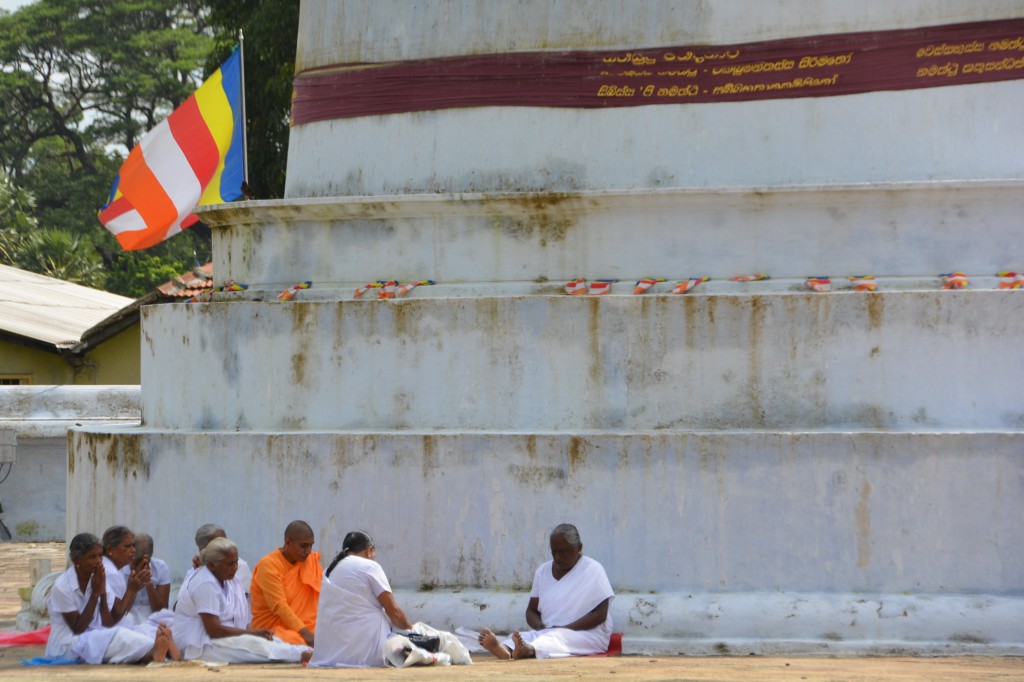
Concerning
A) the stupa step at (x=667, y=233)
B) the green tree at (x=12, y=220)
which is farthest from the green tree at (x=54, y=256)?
the stupa step at (x=667, y=233)

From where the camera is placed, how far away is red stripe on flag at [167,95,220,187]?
36.6 ft

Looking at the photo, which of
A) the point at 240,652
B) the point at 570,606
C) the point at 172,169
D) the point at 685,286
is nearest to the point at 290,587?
the point at 240,652

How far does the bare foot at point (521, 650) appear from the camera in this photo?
307 inches

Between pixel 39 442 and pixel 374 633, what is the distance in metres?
8.15

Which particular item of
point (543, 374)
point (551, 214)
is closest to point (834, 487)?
point (543, 374)

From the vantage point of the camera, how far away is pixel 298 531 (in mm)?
8242

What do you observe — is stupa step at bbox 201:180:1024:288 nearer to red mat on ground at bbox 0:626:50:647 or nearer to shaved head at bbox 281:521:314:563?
shaved head at bbox 281:521:314:563

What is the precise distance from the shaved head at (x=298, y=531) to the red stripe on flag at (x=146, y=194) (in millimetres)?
3745

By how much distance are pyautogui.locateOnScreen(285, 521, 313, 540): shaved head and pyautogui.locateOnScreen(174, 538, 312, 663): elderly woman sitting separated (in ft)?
1.02

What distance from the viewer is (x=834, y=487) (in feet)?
27.0

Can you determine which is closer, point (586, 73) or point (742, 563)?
point (742, 563)

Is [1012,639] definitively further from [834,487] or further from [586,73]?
[586,73]

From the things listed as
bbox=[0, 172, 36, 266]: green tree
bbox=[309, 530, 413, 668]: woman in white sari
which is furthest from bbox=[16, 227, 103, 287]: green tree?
bbox=[309, 530, 413, 668]: woman in white sari

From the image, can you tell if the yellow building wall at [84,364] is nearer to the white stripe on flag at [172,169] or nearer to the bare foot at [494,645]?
the white stripe on flag at [172,169]
